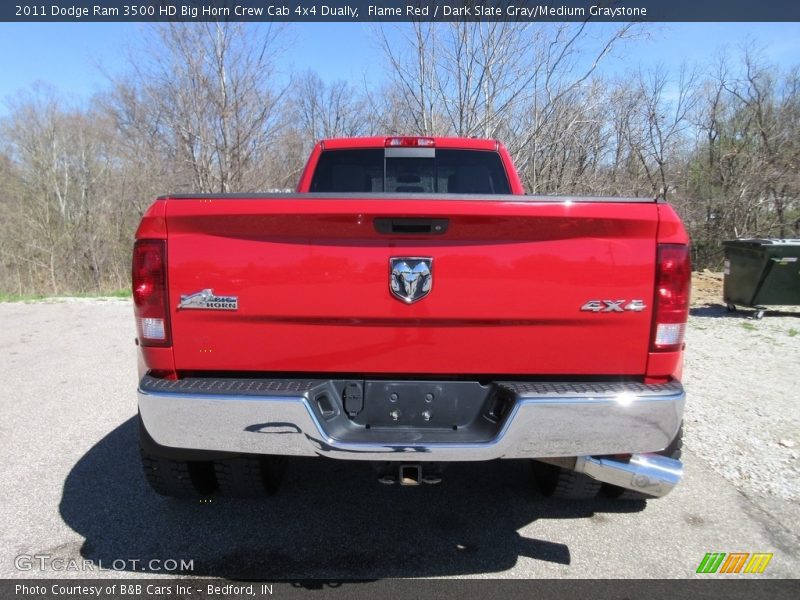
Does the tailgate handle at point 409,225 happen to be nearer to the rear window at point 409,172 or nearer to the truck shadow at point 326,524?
the truck shadow at point 326,524

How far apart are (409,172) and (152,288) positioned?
8.09 feet

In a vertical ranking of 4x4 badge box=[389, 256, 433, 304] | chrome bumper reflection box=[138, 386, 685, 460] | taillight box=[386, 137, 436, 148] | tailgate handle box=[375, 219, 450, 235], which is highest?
taillight box=[386, 137, 436, 148]

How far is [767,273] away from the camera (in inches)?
341

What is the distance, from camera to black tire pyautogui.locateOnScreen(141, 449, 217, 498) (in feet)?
8.58

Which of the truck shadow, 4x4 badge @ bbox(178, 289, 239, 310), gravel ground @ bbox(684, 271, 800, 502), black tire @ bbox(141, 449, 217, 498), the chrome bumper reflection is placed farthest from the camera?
gravel ground @ bbox(684, 271, 800, 502)

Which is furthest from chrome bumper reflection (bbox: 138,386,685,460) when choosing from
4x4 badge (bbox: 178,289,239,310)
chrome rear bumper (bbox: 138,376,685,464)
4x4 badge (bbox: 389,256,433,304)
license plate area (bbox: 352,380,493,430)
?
4x4 badge (bbox: 389,256,433,304)

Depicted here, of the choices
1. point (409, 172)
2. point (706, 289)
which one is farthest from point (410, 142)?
point (706, 289)

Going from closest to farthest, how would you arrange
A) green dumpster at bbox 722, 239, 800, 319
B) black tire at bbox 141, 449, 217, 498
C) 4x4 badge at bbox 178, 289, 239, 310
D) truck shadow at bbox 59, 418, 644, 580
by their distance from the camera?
4x4 badge at bbox 178, 289, 239, 310, truck shadow at bbox 59, 418, 644, 580, black tire at bbox 141, 449, 217, 498, green dumpster at bbox 722, 239, 800, 319

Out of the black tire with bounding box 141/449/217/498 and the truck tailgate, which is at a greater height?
the truck tailgate

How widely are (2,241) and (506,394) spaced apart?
23.8 meters

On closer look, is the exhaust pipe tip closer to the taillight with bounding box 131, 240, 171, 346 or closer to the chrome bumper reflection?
the chrome bumper reflection

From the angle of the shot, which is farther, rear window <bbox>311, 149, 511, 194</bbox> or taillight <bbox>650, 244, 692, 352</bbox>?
rear window <bbox>311, 149, 511, 194</bbox>

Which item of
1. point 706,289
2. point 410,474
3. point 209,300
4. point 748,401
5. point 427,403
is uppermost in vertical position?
point 209,300

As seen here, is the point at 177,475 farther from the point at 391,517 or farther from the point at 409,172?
the point at 409,172
